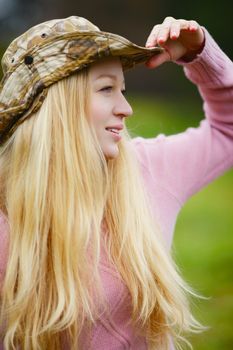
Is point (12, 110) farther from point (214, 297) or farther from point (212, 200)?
point (212, 200)

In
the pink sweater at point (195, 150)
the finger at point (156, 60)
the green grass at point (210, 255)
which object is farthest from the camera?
the green grass at point (210, 255)

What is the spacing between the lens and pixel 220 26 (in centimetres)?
1669

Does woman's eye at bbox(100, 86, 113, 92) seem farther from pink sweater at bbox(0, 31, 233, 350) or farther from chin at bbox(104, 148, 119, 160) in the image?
pink sweater at bbox(0, 31, 233, 350)

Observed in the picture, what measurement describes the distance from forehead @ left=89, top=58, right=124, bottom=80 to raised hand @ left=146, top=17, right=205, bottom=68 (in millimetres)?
160

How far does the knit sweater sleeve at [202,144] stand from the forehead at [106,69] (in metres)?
0.38

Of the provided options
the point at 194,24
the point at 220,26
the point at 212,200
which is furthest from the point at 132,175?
the point at 220,26

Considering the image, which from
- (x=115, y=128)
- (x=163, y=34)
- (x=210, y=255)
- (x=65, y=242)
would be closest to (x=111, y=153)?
(x=115, y=128)

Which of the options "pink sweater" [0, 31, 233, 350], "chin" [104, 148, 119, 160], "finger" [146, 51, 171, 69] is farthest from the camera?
"pink sweater" [0, 31, 233, 350]

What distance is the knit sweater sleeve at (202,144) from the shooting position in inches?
114

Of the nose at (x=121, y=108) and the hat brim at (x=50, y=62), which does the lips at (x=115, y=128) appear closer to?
the nose at (x=121, y=108)

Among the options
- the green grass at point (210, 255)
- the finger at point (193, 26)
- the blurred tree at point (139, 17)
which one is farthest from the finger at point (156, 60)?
the blurred tree at point (139, 17)

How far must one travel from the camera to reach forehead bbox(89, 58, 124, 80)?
2.58 meters

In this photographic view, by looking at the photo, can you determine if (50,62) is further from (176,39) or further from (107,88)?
(176,39)

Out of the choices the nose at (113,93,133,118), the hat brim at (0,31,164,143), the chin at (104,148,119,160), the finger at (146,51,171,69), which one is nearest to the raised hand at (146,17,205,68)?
the finger at (146,51,171,69)
